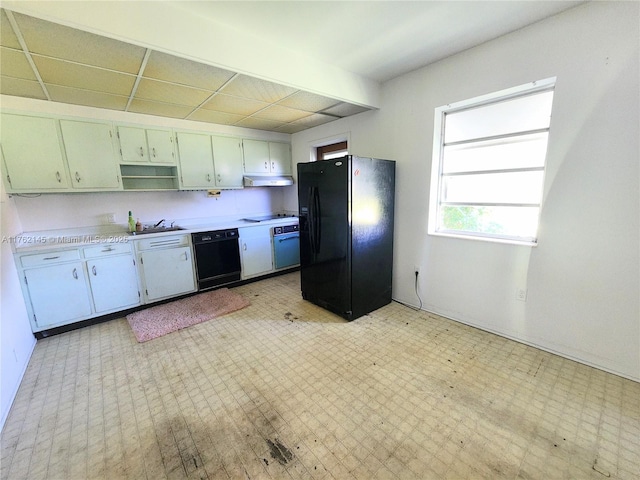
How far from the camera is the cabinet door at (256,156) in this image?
13.7 ft

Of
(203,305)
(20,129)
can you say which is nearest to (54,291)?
(203,305)

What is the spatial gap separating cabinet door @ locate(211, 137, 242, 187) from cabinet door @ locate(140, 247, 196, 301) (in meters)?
1.22

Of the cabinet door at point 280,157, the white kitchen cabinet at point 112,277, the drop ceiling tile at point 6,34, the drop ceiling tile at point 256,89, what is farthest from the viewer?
the cabinet door at point 280,157

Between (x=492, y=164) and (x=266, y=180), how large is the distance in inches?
123

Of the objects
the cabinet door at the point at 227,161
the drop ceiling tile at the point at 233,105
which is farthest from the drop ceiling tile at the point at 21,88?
the cabinet door at the point at 227,161

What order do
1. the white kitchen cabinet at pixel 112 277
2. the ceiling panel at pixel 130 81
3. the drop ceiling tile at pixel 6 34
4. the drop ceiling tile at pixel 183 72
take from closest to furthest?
the drop ceiling tile at pixel 6 34
the ceiling panel at pixel 130 81
the drop ceiling tile at pixel 183 72
the white kitchen cabinet at pixel 112 277

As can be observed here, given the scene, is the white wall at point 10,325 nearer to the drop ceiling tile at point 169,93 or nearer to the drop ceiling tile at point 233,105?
the drop ceiling tile at point 169,93

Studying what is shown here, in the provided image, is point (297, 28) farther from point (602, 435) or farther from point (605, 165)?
point (602, 435)

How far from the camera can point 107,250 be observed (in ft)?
9.47

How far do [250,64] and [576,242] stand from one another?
2937 mm

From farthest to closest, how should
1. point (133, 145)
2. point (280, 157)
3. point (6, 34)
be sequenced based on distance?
point (280, 157) → point (133, 145) → point (6, 34)

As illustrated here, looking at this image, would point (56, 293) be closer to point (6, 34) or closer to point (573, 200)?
point (6, 34)

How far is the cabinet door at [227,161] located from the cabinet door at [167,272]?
1.22 m

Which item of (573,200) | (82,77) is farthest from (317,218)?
(82,77)
